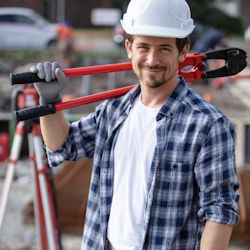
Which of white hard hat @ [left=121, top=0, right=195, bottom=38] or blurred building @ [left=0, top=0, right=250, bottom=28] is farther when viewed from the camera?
blurred building @ [left=0, top=0, right=250, bottom=28]

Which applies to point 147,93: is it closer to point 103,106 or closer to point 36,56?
point 103,106

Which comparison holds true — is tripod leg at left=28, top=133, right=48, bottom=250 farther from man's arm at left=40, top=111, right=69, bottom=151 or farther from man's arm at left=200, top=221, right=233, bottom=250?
man's arm at left=200, top=221, right=233, bottom=250

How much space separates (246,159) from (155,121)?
4385 mm

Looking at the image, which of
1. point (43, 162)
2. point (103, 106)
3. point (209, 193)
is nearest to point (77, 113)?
point (43, 162)

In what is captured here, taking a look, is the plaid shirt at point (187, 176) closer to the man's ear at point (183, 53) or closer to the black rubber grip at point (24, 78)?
the man's ear at point (183, 53)

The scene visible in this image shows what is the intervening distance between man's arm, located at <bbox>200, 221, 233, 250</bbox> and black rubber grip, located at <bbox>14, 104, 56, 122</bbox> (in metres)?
0.74

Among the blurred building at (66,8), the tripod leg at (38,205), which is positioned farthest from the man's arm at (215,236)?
the blurred building at (66,8)

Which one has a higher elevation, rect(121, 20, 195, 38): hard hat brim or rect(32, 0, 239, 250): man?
rect(121, 20, 195, 38): hard hat brim

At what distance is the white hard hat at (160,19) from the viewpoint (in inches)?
65.9

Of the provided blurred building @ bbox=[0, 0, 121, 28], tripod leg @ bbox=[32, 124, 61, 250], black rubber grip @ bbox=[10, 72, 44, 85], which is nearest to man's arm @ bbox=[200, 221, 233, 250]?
black rubber grip @ bbox=[10, 72, 44, 85]

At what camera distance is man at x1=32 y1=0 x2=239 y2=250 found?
1657 mm

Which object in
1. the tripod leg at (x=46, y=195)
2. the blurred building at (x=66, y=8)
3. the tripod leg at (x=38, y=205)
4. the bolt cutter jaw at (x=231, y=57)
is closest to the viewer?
the bolt cutter jaw at (x=231, y=57)

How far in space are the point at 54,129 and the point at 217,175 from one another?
2.25 ft

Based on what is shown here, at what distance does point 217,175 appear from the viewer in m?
1.64
